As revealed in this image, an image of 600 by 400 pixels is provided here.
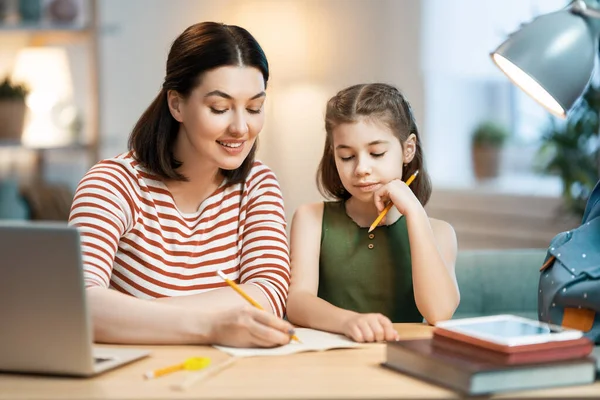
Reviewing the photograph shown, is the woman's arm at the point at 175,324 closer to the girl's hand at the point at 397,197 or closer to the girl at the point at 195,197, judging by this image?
the girl at the point at 195,197

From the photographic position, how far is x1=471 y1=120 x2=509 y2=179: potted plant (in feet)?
15.8

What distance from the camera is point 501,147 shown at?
15.8 ft

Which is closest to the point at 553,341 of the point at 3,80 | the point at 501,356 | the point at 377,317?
the point at 501,356

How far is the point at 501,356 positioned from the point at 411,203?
1.96 feet

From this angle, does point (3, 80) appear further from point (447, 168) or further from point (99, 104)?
point (447, 168)

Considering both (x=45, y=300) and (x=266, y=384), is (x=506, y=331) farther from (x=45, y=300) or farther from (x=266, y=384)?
(x=45, y=300)

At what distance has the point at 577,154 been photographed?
3.98m

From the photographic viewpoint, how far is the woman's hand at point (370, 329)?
157 cm

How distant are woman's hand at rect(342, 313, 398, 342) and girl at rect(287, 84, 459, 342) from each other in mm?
205

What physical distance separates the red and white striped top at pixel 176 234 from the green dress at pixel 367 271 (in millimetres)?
164

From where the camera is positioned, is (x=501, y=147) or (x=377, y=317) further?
(x=501, y=147)

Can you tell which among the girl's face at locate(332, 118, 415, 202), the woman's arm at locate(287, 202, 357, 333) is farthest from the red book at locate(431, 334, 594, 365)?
the girl's face at locate(332, 118, 415, 202)

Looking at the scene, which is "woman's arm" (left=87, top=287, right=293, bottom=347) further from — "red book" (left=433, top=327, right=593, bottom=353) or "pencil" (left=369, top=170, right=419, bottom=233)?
"pencil" (left=369, top=170, right=419, bottom=233)

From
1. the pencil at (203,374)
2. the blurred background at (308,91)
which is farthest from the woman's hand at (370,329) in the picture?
the blurred background at (308,91)
